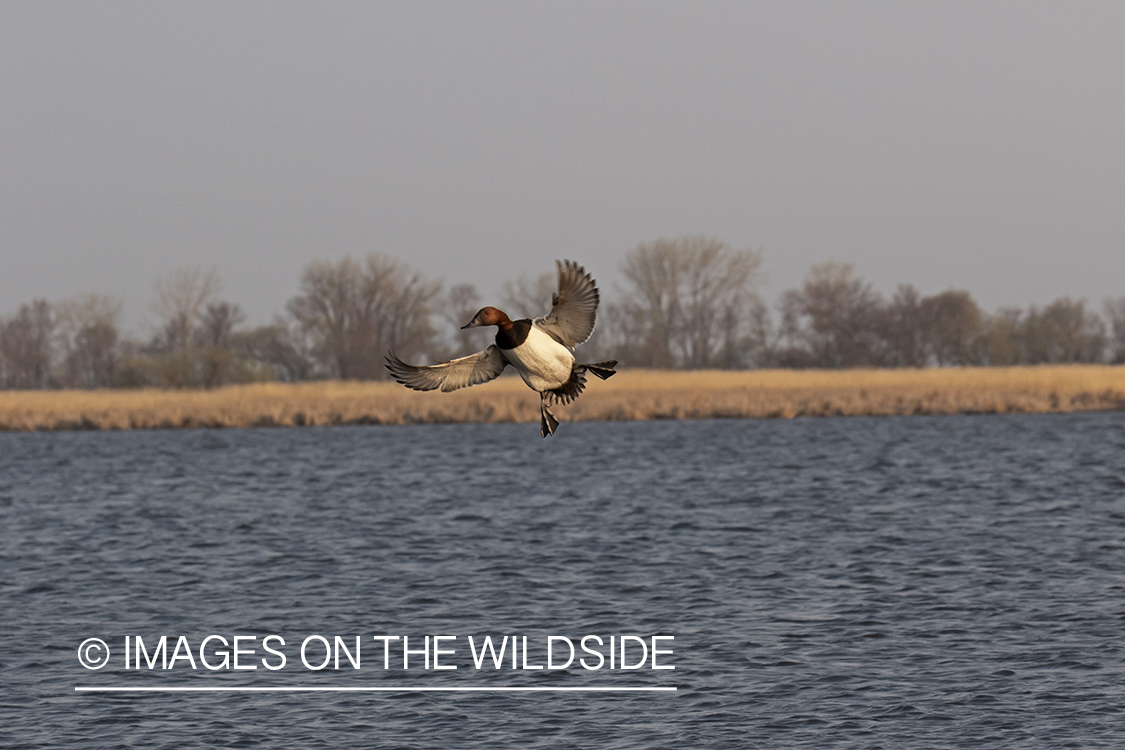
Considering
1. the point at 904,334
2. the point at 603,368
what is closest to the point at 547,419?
the point at 603,368

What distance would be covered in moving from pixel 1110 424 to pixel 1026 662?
177 ft

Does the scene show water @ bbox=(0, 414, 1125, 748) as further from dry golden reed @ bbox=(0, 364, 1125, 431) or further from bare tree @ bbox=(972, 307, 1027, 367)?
bare tree @ bbox=(972, 307, 1027, 367)

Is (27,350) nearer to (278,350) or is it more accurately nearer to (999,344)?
(278,350)

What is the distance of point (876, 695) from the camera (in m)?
16.3

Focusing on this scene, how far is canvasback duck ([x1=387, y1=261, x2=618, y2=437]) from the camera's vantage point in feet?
18.6

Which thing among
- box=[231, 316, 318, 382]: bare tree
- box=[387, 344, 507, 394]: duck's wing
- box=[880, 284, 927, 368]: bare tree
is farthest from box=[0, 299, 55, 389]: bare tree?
box=[387, 344, 507, 394]: duck's wing

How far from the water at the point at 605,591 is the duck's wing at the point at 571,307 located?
9.63m

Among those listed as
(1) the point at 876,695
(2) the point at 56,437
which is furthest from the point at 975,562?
(2) the point at 56,437

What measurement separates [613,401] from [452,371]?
5077 centimetres

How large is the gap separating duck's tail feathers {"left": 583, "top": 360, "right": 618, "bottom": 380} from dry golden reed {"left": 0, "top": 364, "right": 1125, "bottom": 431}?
150 feet

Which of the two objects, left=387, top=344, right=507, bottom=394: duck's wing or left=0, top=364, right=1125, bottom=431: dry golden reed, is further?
left=0, top=364, right=1125, bottom=431: dry golden reed

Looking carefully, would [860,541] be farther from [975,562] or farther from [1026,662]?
[1026,662]

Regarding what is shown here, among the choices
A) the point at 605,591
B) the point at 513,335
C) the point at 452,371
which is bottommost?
the point at 605,591

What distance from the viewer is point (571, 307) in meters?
5.86
